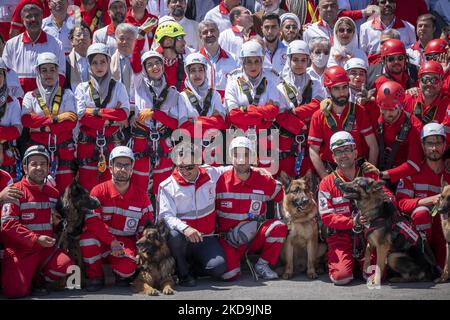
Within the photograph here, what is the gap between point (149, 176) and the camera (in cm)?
1042

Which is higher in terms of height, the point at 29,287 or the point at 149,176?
the point at 149,176

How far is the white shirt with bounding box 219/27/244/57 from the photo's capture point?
11.9 metres

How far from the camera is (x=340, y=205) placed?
31.1 feet

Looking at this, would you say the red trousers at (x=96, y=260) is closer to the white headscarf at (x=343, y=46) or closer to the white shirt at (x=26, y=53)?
the white shirt at (x=26, y=53)

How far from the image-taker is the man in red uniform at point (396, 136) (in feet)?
32.0

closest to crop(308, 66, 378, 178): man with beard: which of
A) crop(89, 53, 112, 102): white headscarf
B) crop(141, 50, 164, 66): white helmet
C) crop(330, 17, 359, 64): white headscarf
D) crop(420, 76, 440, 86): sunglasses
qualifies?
crop(420, 76, 440, 86): sunglasses

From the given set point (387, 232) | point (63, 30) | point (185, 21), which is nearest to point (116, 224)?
point (387, 232)

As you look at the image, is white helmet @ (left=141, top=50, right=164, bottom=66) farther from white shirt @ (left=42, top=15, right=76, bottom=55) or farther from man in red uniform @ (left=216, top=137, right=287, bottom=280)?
white shirt @ (left=42, top=15, right=76, bottom=55)

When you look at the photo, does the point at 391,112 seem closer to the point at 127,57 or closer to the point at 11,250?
the point at 127,57

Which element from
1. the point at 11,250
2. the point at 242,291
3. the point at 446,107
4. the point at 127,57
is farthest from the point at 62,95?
the point at 446,107

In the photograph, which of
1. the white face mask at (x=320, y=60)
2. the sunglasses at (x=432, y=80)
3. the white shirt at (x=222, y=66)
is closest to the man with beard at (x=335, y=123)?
the sunglasses at (x=432, y=80)

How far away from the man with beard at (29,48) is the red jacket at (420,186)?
469cm

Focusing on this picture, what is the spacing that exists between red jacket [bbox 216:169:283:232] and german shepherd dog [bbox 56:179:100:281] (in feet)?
5.10

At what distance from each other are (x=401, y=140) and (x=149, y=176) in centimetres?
311
